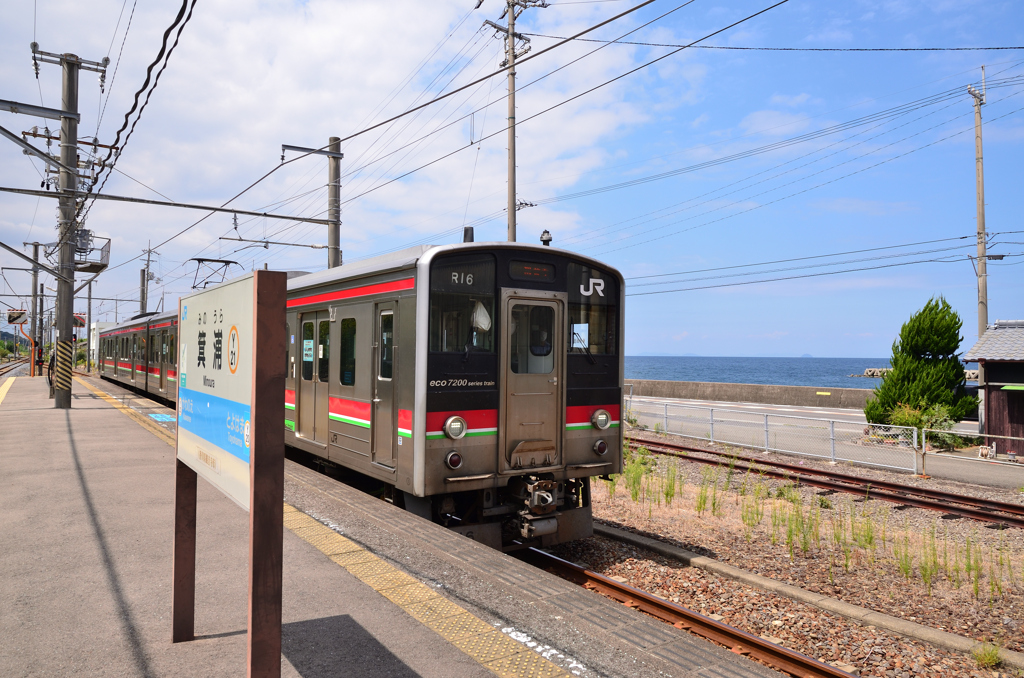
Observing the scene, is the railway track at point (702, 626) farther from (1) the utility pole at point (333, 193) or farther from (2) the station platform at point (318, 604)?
(1) the utility pole at point (333, 193)

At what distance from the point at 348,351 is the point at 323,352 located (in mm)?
890

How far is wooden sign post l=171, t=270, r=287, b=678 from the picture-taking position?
2594 mm

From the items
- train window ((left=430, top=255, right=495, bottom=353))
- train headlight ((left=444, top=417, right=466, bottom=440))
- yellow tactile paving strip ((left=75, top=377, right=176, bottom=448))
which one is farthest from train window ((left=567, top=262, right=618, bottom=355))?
yellow tactile paving strip ((left=75, top=377, right=176, bottom=448))

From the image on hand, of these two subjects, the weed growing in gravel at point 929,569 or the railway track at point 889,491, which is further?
the railway track at point 889,491

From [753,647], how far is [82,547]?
542cm

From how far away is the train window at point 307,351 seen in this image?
8.95 meters

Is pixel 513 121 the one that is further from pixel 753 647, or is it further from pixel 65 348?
pixel 753 647

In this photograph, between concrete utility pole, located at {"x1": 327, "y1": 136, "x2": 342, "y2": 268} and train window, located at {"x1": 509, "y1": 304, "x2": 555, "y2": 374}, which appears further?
concrete utility pole, located at {"x1": 327, "y1": 136, "x2": 342, "y2": 268}

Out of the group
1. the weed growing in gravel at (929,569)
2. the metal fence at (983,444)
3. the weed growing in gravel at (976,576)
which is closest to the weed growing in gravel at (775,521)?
the weed growing in gravel at (929,569)

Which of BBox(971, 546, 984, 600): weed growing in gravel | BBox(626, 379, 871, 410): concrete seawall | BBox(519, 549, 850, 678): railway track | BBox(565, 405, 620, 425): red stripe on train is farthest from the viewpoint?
BBox(626, 379, 871, 410): concrete seawall

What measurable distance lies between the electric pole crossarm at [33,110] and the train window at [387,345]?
1378cm

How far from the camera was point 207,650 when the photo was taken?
3.66 m

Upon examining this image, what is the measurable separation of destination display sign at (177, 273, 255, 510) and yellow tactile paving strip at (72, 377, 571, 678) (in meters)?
1.63

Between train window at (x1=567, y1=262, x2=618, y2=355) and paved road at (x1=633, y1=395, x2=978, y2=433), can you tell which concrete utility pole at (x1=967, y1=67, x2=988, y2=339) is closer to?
paved road at (x1=633, y1=395, x2=978, y2=433)
